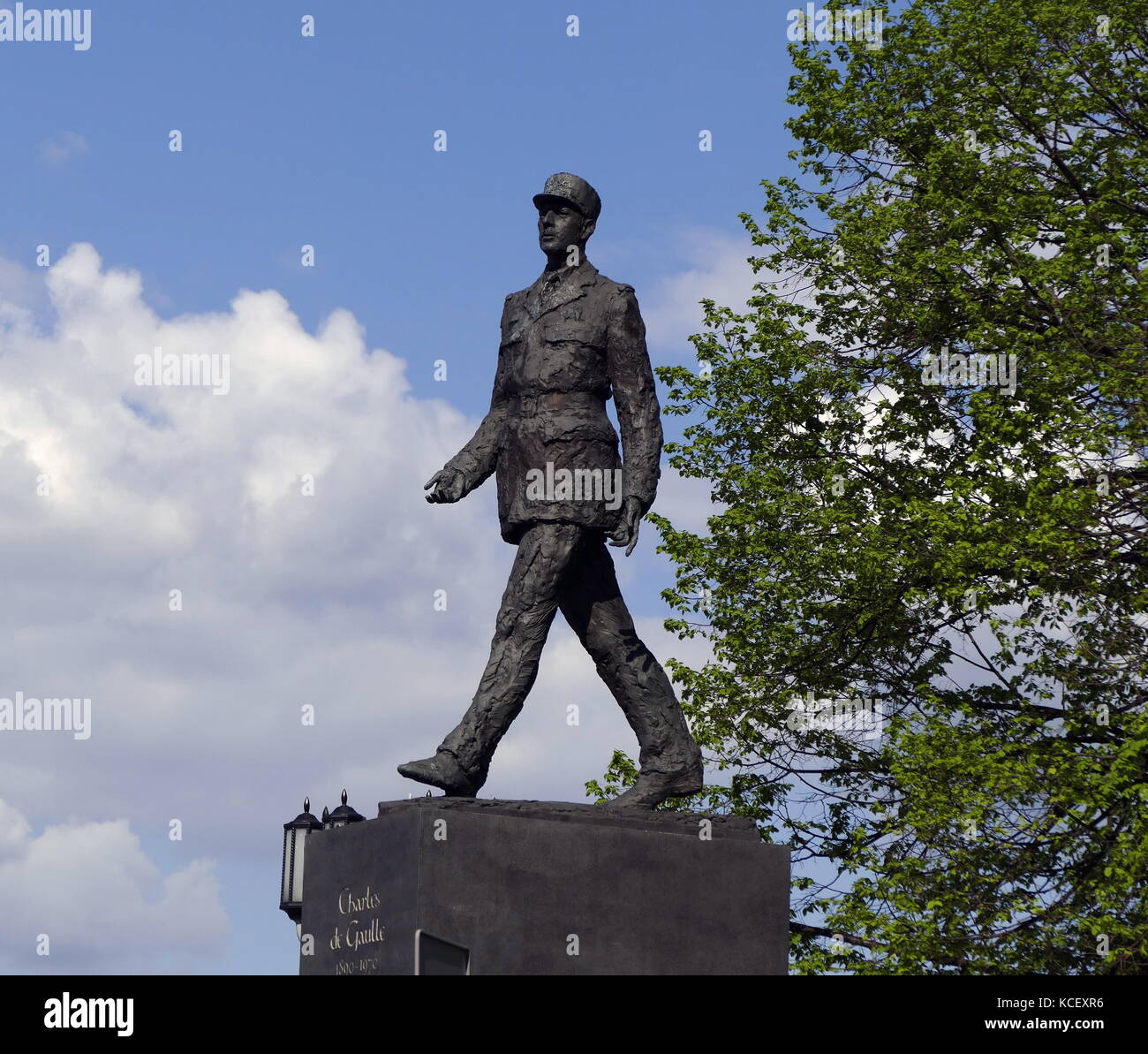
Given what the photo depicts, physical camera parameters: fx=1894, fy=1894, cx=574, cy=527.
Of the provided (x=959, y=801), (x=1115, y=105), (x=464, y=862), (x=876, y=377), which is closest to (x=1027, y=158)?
(x=1115, y=105)

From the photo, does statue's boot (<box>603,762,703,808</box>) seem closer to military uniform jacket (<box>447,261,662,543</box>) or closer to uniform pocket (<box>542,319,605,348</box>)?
military uniform jacket (<box>447,261,662,543</box>)

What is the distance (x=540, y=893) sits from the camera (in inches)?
366

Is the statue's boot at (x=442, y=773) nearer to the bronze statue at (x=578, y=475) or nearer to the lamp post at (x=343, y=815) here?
the bronze statue at (x=578, y=475)

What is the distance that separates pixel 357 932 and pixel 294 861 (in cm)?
353

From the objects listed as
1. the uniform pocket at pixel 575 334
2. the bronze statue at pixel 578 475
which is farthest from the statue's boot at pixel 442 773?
the uniform pocket at pixel 575 334

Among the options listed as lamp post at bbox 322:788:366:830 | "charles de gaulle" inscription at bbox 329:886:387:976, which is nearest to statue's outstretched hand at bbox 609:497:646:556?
"charles de gaulle" inscription at bbox 329:886:387:976

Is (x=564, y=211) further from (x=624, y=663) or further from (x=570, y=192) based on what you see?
(x=624, y=663)

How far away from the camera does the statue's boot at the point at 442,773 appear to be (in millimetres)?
9695

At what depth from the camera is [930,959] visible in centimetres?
1786

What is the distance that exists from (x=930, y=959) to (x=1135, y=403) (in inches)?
230

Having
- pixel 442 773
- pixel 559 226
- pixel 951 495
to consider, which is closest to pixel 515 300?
pixel 559 226

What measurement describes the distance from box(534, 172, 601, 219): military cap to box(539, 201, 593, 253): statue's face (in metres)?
0.04

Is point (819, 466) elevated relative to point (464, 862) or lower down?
elevated
